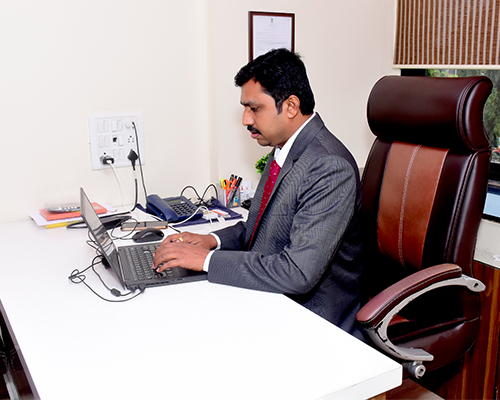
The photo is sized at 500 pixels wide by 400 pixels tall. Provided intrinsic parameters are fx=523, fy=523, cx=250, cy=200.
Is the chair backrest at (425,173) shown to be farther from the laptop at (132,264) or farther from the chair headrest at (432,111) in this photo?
the laptop at (132,264)

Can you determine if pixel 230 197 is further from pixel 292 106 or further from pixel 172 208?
pixel 292 106

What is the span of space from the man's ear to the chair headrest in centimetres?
36

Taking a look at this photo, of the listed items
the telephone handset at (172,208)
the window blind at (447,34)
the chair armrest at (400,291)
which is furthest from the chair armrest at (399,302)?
the window blind at (447,34)

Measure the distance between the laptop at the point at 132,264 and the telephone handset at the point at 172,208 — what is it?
0.35 m

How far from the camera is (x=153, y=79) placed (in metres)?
2.25

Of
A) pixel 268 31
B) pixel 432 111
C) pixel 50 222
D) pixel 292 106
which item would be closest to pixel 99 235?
pixel 50 222

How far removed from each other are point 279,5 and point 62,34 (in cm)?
94

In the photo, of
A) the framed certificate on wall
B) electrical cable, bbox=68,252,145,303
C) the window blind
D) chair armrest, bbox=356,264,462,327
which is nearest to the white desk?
electrical cable, bbox=68,252,145,303

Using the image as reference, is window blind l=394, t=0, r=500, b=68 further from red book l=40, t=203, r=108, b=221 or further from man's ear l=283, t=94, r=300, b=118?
red book l=40, t=203, r=108, b=221

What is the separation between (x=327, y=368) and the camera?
1028 millimetres

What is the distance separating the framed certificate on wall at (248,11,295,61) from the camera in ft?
7.50

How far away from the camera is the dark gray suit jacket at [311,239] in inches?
54.4

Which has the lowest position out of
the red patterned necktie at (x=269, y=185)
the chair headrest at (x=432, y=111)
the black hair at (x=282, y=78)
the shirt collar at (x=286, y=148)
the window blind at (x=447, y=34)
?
the red patterned necktie at (x=269, y=185)

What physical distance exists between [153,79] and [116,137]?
0.30m
